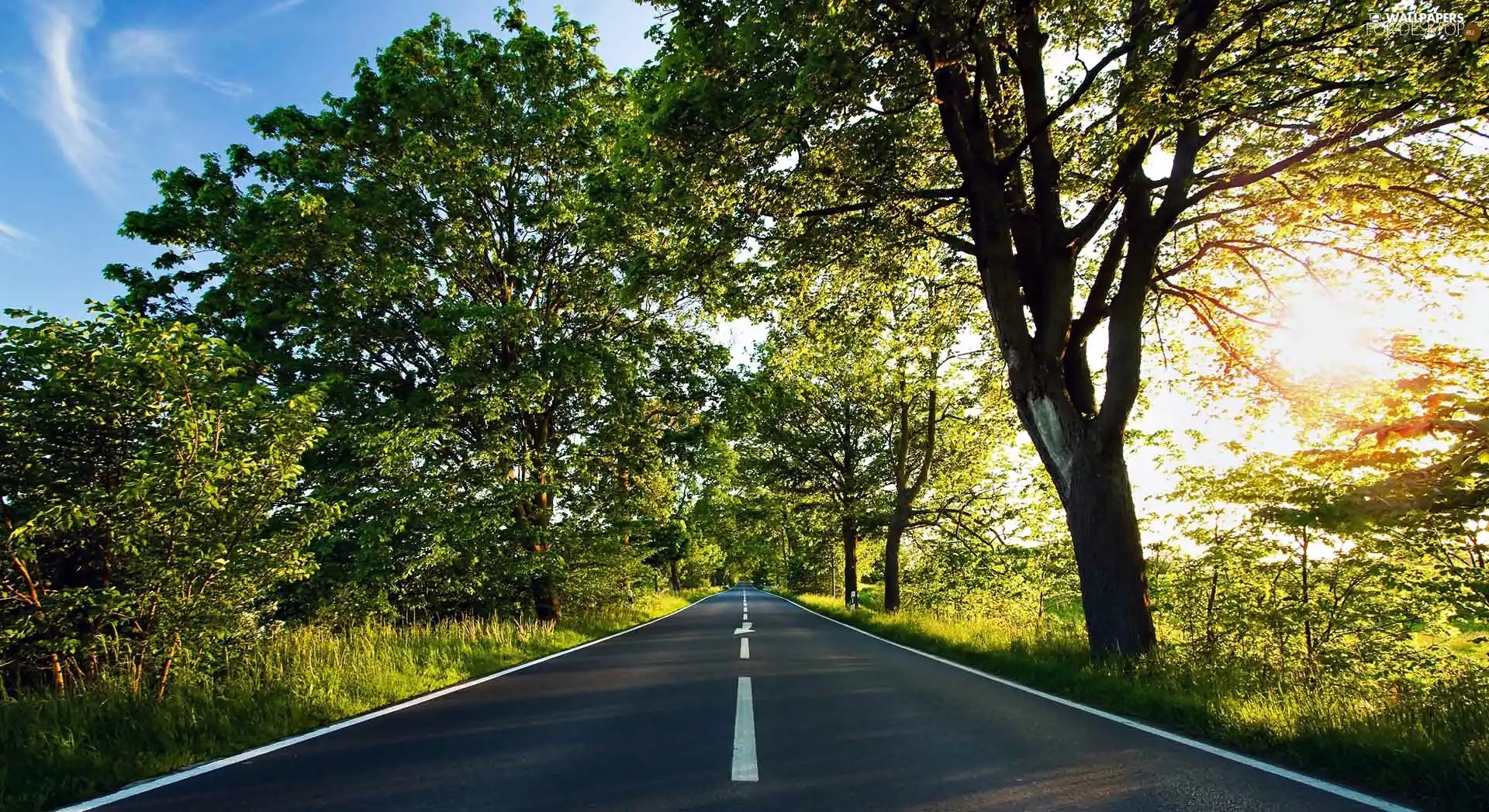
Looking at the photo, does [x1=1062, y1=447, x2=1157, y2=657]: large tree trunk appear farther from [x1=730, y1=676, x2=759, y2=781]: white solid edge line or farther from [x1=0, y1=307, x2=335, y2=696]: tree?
[x1=0, y1=307, x2=335, y2=696]: tree

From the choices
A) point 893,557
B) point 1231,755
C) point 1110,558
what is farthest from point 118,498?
point 893,557

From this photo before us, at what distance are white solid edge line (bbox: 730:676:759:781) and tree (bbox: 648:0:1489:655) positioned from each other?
4221mm

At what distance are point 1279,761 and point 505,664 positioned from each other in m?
9.05

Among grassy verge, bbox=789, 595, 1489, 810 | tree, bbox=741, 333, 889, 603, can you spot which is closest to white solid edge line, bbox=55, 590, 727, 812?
grassy verge, bbox=789, 595, 1489, 810

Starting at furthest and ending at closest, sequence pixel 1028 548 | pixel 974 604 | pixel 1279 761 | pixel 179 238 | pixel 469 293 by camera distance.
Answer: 1. pixel 974 604
2. pixel 1028 548
3. pixel 469 293
4. pixel 179 238
5. pixel 1279 761

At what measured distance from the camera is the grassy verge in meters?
3.54

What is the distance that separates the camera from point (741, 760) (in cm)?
410

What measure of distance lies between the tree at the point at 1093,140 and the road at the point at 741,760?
10.7ft

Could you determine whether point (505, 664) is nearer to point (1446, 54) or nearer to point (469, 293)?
point (469, 293)

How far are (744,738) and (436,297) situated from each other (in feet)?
42.8

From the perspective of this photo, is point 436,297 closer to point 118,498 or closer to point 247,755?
point 118,498

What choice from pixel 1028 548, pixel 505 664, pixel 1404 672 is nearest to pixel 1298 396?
pixel 1404 672

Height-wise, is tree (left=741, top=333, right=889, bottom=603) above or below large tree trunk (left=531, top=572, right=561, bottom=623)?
above

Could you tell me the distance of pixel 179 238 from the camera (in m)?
14.3
